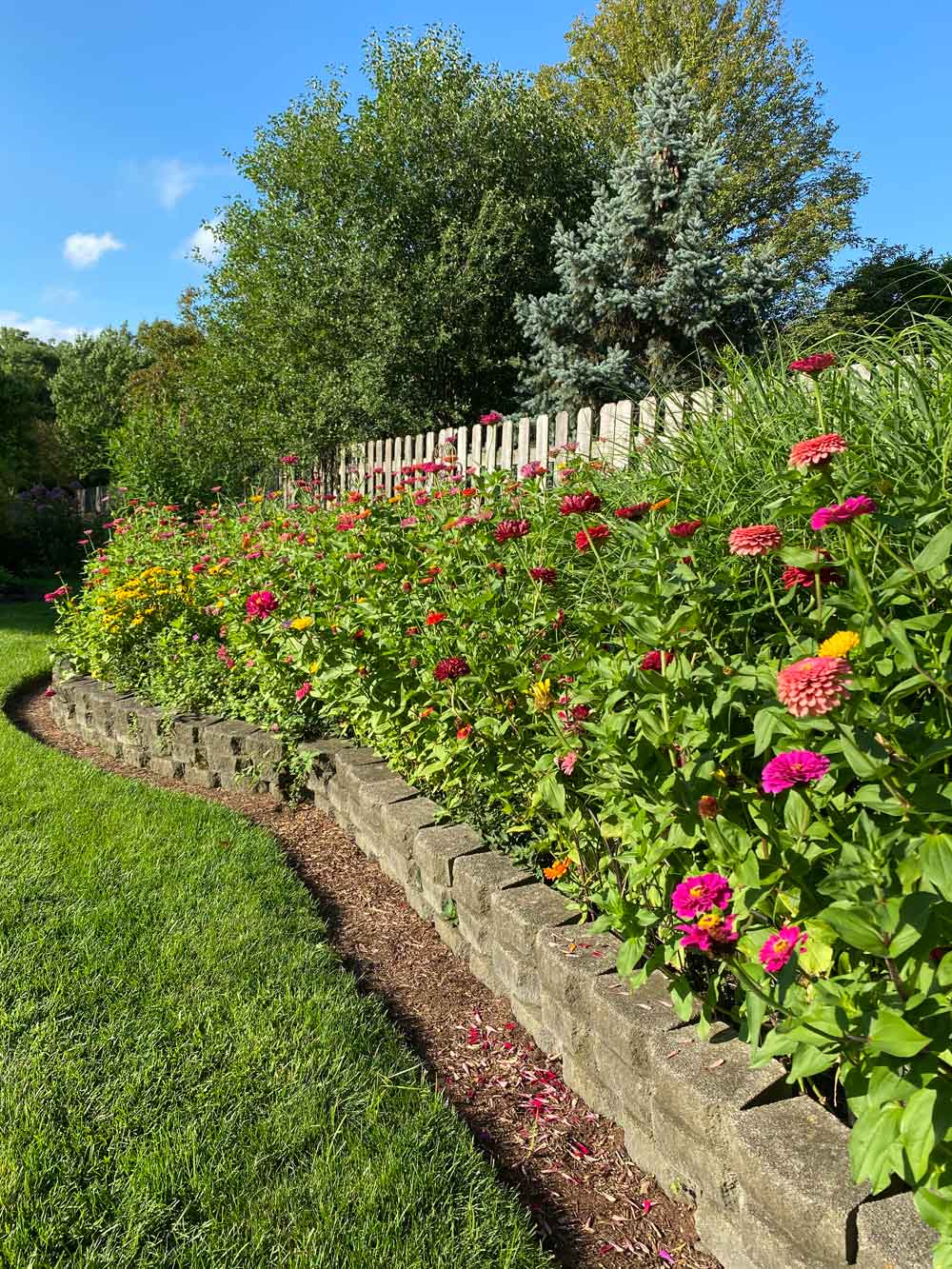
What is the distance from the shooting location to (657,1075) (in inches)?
68.9

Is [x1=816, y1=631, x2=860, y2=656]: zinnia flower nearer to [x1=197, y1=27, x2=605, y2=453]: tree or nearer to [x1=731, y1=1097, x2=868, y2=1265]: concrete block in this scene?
[x1=731, y1=1097, x2=868, y2=1265]: concrete block

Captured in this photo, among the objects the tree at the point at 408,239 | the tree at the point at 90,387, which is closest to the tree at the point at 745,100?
the tree at the point at 408,239

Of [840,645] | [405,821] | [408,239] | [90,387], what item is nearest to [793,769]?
[840,645]

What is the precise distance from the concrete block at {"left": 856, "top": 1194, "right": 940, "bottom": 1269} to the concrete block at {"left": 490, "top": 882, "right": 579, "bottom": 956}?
1040 millimetres

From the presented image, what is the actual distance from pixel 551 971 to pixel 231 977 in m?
0.99

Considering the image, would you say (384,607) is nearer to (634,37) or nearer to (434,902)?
(434,902)

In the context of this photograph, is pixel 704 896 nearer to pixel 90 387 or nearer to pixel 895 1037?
pixel 895 1037

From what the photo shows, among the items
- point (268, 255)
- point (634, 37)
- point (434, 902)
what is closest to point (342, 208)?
point (268, 255)

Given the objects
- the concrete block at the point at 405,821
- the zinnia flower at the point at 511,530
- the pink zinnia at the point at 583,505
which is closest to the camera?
the pink zinnia at the point at 583,505

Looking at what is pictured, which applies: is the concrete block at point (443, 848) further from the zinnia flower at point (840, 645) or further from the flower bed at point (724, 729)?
the zinnia flower at point (840, 645)

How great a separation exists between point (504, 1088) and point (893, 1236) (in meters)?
1.13

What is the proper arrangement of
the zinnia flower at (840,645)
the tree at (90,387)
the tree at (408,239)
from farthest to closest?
the tree at (90,387) < the tree at (408,239) < the zinnia flower at (840,645)

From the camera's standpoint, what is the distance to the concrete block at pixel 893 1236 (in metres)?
1.26

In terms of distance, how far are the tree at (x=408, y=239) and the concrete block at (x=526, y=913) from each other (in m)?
11.8
